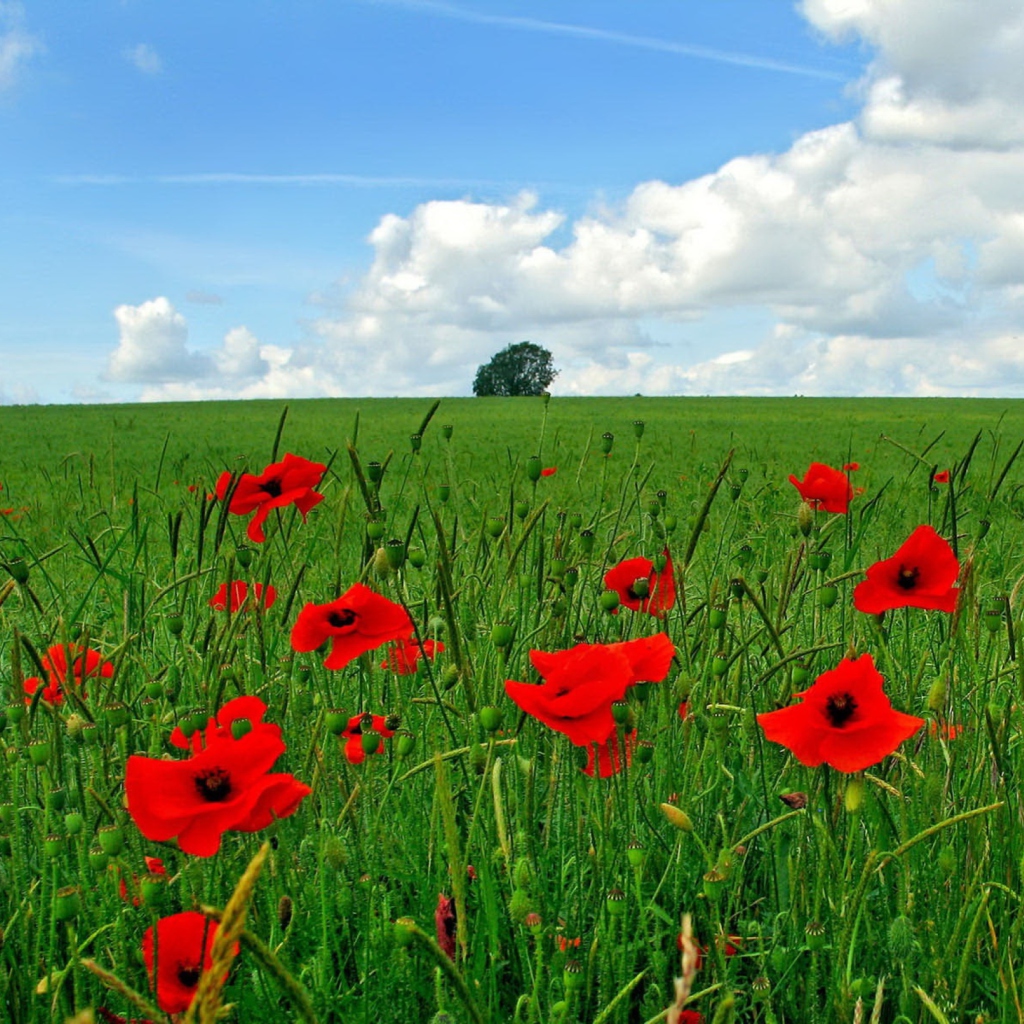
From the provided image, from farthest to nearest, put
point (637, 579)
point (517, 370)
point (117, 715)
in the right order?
1. point (517, 370)
2. point (637, 579)
3. point (117, 715)

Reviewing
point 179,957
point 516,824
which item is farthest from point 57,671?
point 516,824

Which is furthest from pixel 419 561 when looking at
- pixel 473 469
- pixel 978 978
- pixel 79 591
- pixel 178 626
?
pixel 473 469

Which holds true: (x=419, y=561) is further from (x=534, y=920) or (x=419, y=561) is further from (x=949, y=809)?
(x=949, y=809)

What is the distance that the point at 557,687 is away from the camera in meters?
1.19

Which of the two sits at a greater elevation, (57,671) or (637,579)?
(637,579)

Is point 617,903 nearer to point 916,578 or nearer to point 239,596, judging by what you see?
point 916,578

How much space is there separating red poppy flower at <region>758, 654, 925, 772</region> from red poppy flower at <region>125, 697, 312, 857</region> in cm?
58

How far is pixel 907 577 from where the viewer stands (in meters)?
1.62

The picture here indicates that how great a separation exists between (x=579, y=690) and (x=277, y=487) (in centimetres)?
98

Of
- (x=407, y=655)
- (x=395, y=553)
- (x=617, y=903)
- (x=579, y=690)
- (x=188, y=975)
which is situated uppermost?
(x=395, y=553)

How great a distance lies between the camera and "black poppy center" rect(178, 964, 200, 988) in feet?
3.78

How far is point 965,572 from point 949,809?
421 millimetres

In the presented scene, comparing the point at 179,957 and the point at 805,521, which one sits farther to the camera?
the point at 805,521

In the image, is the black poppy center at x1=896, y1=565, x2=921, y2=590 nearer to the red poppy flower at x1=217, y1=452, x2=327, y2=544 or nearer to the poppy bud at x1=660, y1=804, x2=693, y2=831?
the poppy bud at x1=660, y1=804, x2=693, y2=831
